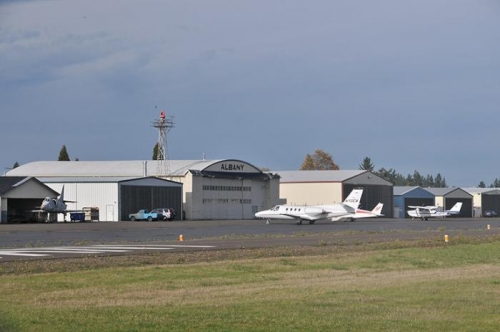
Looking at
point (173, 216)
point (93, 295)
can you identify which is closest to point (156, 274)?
point (93, 295)

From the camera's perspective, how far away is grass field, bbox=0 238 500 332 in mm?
14539

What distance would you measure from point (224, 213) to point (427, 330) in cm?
7974

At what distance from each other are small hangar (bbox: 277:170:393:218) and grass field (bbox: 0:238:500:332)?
7321cm

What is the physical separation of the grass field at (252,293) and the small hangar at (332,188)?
240 feet

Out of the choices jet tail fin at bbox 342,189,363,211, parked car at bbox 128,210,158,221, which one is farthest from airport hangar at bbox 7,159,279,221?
jet tail fin at bbox 342,189,363,211

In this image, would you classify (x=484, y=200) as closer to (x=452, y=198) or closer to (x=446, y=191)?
(x=452, y=198)

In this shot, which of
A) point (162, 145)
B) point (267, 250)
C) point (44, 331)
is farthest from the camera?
point (162, 145)

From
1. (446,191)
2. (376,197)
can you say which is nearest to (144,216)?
(376,197)

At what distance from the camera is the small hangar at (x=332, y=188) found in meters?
104

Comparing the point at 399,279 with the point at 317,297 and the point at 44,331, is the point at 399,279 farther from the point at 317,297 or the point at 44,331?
the point at 44,331

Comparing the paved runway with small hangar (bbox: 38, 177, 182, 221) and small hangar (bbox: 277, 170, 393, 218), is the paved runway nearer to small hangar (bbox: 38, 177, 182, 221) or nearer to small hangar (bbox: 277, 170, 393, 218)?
small hangar (bbox: 38, 177, 182, 221)

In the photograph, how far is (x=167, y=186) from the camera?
88438 mm

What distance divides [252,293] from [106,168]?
263 feet

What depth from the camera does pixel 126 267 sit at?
81.7 ft
